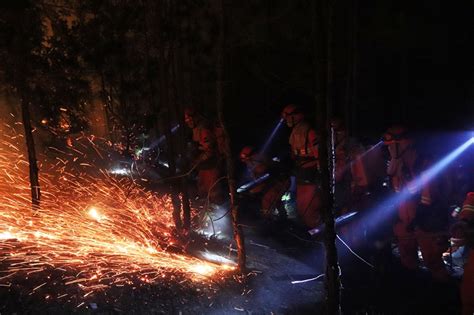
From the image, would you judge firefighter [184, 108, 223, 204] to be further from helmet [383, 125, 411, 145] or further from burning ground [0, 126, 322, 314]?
helmet [383, 125, 411, 145]

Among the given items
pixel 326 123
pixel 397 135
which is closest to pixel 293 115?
pixel 397 135

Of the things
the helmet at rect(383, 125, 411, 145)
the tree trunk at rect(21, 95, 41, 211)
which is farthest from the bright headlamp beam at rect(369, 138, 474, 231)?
the tree trunk at rect(21, 95, 41, 211)

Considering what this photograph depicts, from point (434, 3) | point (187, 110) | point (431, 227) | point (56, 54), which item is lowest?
point (431, 227)

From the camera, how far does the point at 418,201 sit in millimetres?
6422

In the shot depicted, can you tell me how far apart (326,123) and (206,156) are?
19.3ft

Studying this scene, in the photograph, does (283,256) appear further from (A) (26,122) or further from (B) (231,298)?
(A) (26,122)

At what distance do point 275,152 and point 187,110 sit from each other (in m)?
4.37

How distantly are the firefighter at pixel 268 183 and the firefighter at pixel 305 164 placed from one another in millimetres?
599

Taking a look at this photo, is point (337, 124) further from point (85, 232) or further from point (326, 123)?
point (85, 232)

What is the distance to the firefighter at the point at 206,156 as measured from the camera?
9.50 m

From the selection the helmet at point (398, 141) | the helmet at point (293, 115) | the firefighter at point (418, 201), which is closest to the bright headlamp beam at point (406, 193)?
the firefighter at point (418, 201)

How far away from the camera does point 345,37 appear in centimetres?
1104

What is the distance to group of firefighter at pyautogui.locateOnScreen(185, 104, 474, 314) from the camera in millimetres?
6152

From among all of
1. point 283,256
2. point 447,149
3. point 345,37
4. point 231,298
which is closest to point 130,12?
point 345,37
